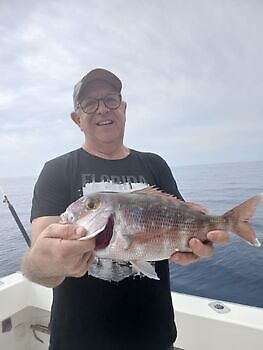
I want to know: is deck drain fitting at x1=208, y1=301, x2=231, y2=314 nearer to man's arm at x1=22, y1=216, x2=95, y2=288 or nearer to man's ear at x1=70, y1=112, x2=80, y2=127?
man's arm at x1=22, y1=216, x2=95, y2=288

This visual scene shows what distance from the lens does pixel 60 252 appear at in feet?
3.88

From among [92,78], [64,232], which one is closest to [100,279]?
[64,232]

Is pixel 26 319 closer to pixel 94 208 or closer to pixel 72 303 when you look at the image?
pixel 72 303

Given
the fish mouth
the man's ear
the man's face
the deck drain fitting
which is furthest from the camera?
the deck drain fitting

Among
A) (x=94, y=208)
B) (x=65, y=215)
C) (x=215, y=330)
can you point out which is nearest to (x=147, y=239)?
(x=94, y=208)

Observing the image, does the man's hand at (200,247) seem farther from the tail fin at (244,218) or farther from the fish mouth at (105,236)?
the fish mouth at (105,236)

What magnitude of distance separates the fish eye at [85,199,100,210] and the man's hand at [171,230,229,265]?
50 cm

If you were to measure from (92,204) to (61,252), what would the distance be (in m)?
0.31

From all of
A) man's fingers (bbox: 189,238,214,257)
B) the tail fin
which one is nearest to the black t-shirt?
man's fingers (bbox: 189,238,214,257)

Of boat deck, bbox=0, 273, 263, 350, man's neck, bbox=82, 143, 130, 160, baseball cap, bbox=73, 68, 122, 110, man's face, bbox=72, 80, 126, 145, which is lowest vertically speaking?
boat deck, bbox=0, 273, 263, 350

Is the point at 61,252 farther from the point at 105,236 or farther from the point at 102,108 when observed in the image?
the point at 102,108

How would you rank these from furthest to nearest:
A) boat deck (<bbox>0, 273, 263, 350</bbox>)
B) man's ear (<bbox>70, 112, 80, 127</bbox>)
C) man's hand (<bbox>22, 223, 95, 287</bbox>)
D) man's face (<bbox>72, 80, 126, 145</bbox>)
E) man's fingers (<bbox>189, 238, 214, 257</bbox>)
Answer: boat deck (<bbox>0, 273, 263, 350</bbox>) < man's ear (<bbox>70, 112, 80, 127</bbox>) < man's face (<bbox>72, 80, 126, 145</bbox>) < man's fingers (<bbox>189, 238, 214, 257</bbox>) < man's hand (<bbox>22, 223, 95, 287</bbox>)

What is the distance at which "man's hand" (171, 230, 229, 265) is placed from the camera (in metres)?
1.51

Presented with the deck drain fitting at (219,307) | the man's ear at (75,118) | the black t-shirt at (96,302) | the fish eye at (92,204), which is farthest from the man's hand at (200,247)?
the deck drain fitting at (219,307)
